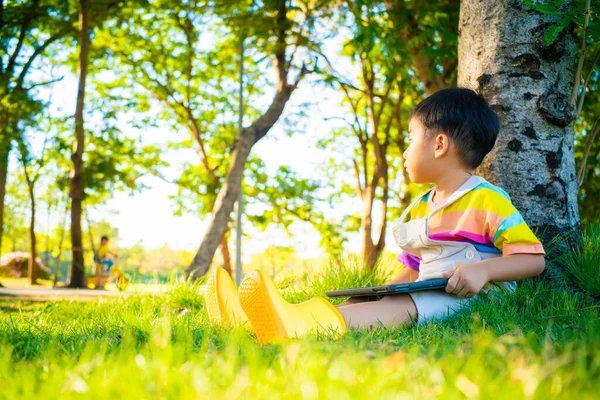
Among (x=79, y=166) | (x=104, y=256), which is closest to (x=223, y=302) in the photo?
(x=79, y=166)

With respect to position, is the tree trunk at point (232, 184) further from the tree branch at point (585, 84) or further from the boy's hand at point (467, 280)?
the boy's hand at point (467, 280)

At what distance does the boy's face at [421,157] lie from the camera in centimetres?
296

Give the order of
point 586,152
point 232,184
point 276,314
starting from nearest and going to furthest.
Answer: point 276,314 → point 586,152 → point 232,184

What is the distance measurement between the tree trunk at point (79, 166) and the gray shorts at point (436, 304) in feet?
37.2

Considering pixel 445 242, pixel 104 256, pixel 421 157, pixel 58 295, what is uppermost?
pixel 421 157

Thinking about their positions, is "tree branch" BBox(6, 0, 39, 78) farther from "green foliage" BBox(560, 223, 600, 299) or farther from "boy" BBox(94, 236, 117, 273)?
"green foliage" BBox(560, 223, 600, 299)

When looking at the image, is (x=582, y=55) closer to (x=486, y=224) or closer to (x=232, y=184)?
(x=486, y=224)

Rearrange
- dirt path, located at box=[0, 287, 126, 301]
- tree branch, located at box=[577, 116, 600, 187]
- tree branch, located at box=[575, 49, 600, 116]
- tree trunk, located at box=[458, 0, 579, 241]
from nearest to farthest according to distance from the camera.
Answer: tree trunk, located at box=[458, 0, 579, 241] < tree branch, located at box=[575, 49, 600, 116] < tree branch, located at box=[577, 116, 600, 187] < dirt path, located at box=[0, 287, 126, 301]

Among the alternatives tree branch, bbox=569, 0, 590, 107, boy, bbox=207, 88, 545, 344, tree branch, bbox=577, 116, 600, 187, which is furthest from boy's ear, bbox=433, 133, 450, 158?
tree branch, bbox=577, 116, 600, 187

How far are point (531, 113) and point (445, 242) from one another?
117cm

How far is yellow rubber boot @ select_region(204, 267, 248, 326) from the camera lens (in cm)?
275

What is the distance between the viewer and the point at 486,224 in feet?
9.22

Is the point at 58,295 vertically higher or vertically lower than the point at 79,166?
lower

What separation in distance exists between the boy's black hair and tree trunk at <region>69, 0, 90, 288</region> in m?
11.0
